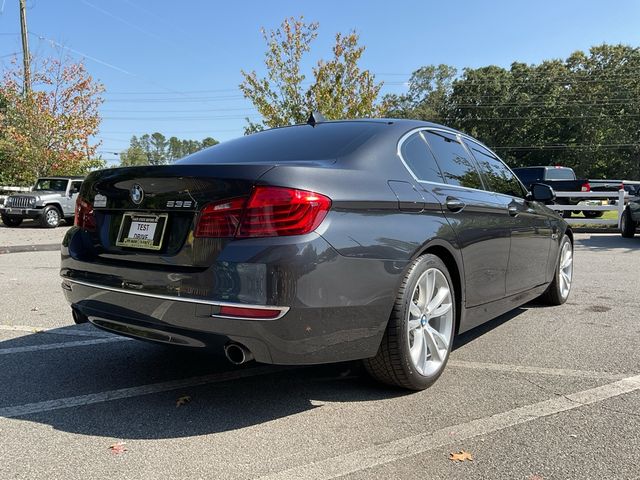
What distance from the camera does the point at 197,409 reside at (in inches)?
114

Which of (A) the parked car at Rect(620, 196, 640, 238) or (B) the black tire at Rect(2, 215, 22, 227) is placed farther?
(B) the black tire at Rect(2, 215, 22, 227)

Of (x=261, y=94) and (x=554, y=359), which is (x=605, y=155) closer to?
(x=261, y=94)

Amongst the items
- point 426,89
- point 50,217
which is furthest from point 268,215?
point 426,89

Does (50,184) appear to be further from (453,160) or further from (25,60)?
(453,160)

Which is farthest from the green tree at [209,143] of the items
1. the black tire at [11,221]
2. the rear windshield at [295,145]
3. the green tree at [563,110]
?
the green tree at [563,110]

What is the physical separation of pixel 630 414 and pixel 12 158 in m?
27.8

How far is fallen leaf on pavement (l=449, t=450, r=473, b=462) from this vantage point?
2.36 m

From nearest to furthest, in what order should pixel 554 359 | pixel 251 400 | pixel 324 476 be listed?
pixel 324 476
pixel 251 400
pixel 554 359

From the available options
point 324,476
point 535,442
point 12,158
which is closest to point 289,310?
point 324,476

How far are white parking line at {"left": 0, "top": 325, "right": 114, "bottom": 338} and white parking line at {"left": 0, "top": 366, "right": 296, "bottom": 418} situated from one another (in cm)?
130

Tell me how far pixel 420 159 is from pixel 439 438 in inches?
66.7

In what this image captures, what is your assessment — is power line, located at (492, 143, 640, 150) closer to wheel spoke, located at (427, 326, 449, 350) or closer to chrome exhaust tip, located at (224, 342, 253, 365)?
wheel spoke, located at (427, 326, 449, 350)

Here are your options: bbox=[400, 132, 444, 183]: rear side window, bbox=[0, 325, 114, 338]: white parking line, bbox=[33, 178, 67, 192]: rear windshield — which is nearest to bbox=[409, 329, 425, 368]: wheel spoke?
bbox=[400, 132, 444, 183]: rear side window

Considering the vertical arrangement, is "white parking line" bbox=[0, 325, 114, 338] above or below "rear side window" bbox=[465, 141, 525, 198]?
below
